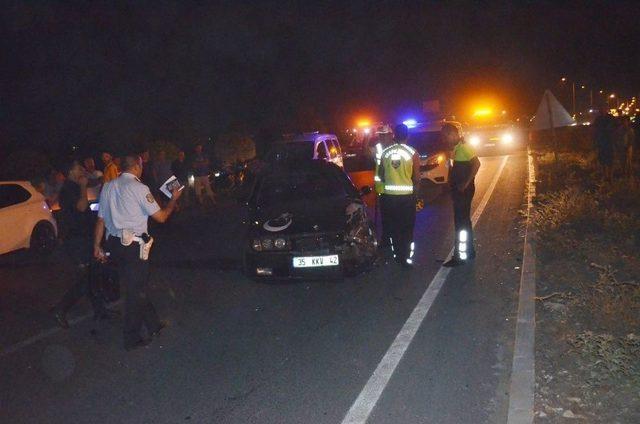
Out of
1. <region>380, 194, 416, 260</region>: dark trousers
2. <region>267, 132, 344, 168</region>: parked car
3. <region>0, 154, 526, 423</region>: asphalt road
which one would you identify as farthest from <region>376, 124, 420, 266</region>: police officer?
<region>267, 132, 344, 168</region>: parked car

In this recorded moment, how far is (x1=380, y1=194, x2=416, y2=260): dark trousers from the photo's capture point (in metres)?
8.59

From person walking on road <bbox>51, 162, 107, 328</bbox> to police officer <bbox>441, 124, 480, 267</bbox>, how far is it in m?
4.59

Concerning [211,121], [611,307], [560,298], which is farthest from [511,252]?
[211,121]

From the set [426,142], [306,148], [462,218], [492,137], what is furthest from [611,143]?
[492,137]

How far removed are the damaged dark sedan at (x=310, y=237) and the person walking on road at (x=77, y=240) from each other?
6.21 ft

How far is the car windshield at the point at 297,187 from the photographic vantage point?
8828mm

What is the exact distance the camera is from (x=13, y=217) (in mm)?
11094

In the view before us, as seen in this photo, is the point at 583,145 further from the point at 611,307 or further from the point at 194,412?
the point at 194,412

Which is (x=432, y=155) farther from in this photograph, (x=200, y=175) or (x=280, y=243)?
(x=280, y=243)

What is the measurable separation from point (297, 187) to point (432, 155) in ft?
28.9

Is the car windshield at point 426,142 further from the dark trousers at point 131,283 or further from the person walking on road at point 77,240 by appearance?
the dark trousers at point 131,283

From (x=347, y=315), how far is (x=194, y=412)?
246cm

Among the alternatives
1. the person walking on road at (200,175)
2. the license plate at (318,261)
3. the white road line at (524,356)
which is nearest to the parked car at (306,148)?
the person walking on road at (200,175)

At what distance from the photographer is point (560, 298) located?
21.4ft
